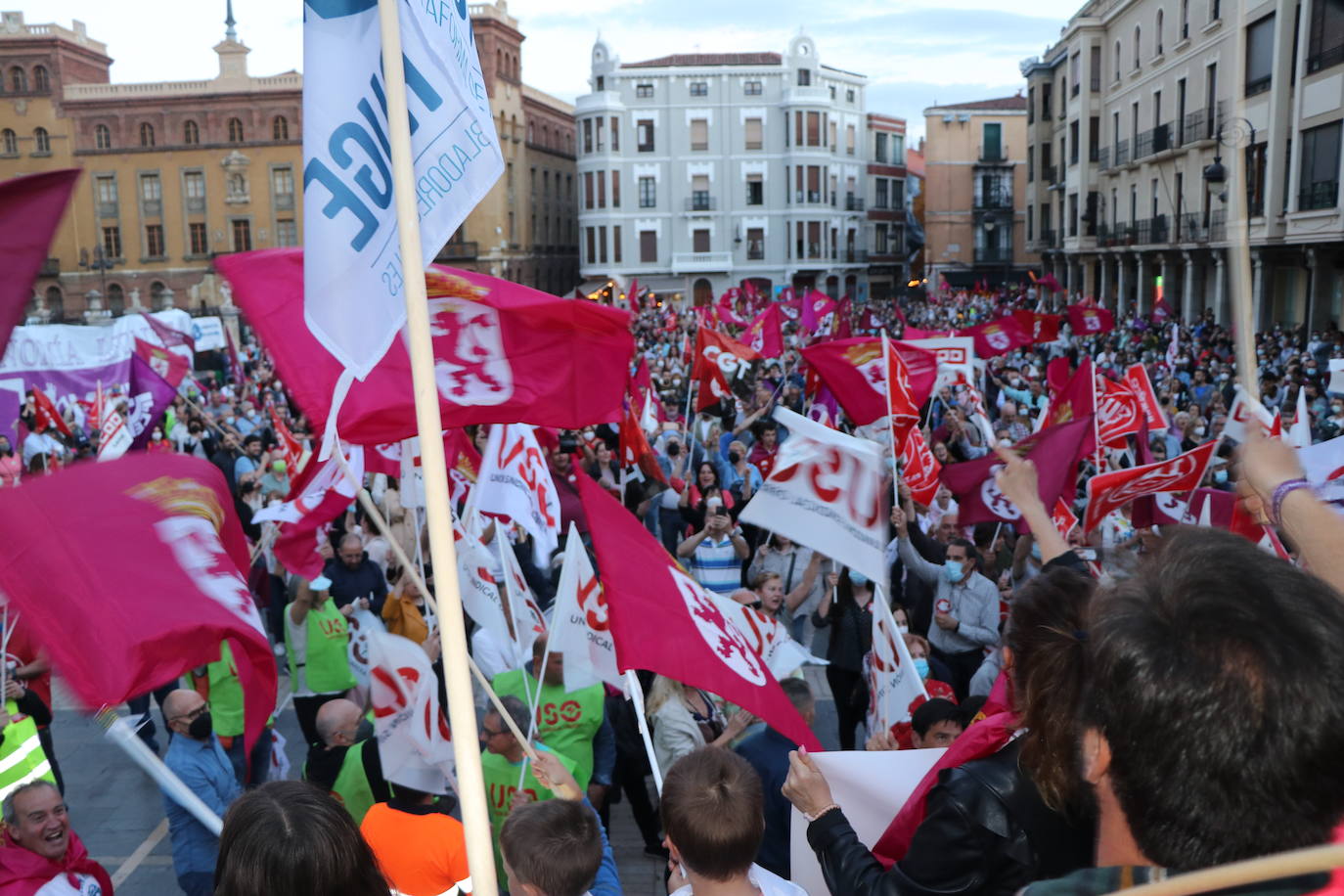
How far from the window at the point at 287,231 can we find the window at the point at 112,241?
8.92 metres

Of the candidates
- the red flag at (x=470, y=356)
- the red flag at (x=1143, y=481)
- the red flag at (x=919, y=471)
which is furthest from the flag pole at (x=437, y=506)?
the red flag at (x=919, y=471)

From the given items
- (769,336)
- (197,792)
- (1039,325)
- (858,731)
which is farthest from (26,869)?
(1039,325)

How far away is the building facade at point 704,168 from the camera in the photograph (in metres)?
63.7

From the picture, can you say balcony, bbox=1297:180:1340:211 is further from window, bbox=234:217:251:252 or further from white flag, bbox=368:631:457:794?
window, bbox=234:217:251:252

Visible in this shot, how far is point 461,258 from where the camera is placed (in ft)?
201

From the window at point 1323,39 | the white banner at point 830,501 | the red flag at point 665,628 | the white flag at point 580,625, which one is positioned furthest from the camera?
the window at point 1323,39

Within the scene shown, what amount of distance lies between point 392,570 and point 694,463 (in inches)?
236

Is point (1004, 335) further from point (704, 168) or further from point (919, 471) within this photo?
point (704, 168)

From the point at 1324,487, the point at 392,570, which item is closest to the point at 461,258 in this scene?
the point at 392,570

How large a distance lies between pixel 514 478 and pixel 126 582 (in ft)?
13.5

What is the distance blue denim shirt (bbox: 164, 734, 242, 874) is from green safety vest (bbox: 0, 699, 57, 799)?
0.49m

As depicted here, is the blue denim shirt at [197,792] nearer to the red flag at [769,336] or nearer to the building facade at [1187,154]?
the building facade at [1187,154]

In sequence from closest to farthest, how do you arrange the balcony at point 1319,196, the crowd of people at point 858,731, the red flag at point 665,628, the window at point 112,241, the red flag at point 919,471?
1. the crowd of people at point 858,731
2. the red flag at point 665,628
3. the red flag at point 919,471
4. the balcony at point 1319,196
5. the window at point 112,241

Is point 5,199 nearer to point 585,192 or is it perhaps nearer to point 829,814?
point 829,814
